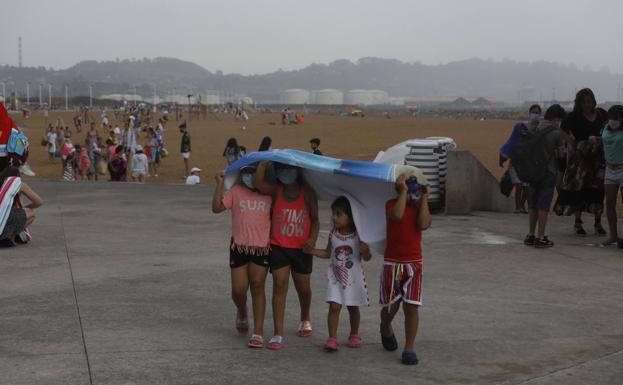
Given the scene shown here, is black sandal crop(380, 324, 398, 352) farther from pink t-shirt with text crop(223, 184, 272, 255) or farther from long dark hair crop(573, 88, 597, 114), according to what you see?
long dark hair crop(573, 88, 597, 114)

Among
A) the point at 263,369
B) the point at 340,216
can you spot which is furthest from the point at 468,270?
the point at 263,369

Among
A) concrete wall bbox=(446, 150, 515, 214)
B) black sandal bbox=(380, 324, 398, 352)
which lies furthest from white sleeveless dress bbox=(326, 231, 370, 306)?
concrete wall bbox=(446, 150, 515, 214)

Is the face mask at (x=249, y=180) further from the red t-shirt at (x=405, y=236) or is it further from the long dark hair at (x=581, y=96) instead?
the long dark hair at (x=581, y=96)

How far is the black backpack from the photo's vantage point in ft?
33.3

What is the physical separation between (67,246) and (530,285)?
207 inches

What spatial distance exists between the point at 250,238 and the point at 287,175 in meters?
0.50

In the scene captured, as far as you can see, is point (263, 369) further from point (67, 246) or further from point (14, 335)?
point (67, 246)

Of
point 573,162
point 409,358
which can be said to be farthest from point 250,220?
point 573,162

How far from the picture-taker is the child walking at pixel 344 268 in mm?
6062

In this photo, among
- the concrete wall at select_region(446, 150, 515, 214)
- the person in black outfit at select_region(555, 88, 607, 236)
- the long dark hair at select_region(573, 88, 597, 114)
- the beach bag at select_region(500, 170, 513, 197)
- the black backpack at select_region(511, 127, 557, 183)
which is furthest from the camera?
the beach bag at select_region(500, 170, 513, 197)

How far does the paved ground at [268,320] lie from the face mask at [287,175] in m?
1.16

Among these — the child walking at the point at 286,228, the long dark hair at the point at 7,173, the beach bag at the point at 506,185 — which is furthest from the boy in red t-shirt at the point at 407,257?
the beach bag at the point at 506,185

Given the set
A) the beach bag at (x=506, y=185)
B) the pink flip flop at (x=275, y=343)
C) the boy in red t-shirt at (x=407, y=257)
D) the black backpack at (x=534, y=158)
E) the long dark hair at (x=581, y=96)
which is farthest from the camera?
the beach bag at (x=506, y=185)

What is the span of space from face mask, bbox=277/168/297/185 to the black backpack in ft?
15.9
